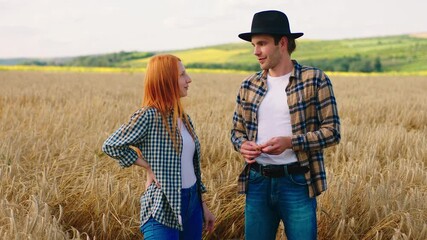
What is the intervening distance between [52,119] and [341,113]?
16.5 feet

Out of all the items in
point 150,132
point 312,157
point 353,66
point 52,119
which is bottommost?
point 353,66

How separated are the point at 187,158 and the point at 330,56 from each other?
60484 millimetres

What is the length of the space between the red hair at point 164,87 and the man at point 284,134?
1.27 ft

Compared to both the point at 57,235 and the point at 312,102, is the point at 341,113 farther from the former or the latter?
the point at 57,235

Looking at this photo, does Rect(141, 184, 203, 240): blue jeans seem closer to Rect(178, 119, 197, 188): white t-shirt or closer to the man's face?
Rect(178, 119, 197, 188): white t-shirt

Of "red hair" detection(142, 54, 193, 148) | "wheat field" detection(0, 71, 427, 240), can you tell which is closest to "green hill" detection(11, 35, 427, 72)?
"wheat field" detection(0, 71, 427, 240)

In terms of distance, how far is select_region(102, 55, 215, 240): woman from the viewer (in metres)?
2.23

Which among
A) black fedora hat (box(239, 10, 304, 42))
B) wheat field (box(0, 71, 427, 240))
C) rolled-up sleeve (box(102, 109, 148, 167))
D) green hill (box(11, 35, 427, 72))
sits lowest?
green hill (box(11, 35, 427, 72))

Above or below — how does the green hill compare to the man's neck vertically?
A: below

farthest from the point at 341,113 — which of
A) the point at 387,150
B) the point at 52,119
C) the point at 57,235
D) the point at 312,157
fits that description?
the point at 57,235

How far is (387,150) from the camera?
16.3 ft

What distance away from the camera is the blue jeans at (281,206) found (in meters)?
2.35

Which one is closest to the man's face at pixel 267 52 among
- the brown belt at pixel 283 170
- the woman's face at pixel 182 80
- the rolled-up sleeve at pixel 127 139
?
the woman's face at pixel 182 80

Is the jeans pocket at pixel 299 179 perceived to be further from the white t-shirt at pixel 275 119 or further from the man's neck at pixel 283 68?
the man's neck at pixel 283 68
